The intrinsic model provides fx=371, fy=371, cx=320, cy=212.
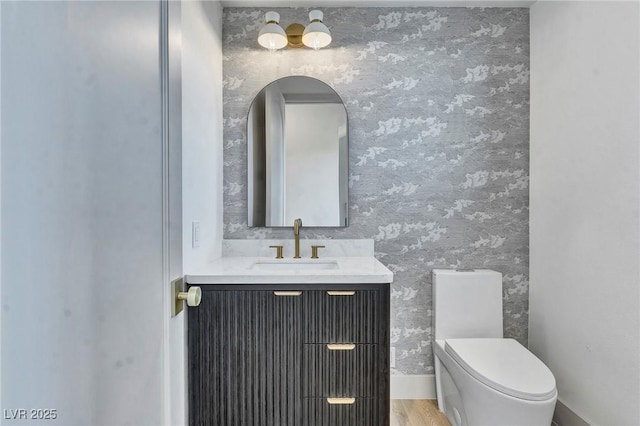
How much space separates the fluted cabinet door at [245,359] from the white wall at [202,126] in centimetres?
27

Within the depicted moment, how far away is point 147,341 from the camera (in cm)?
65

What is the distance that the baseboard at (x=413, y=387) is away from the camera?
223 centimetres

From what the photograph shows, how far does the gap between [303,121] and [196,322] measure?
1.27m

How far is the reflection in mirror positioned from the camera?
2.22m

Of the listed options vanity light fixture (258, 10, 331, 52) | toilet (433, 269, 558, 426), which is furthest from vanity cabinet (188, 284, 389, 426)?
vanity light fixture (258, 10, 331, 52)

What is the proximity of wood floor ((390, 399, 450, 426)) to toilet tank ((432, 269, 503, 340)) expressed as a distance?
41 cm

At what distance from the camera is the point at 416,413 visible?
2.09 m

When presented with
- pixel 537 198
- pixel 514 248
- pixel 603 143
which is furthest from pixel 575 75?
pixel 514 248

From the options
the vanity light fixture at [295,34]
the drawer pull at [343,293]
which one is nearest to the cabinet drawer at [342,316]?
the drawer pull at [343,293]

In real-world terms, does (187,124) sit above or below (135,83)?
above

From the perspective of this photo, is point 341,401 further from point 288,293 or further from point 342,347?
point 288,293

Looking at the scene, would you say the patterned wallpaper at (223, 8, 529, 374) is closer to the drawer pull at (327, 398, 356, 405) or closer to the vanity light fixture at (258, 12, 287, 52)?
the vanity light fixture at (258, 12, 287, 52)

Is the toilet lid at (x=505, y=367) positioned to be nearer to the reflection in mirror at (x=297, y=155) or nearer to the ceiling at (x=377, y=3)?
the reflection in mirror at (x=297, y=155)

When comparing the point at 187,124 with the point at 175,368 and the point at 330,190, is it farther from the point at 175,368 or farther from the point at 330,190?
the point at 175,368
